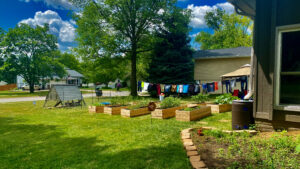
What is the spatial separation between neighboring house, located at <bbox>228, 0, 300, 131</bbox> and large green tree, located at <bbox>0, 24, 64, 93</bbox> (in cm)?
2772

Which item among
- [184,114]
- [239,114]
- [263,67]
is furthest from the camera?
[184,114]

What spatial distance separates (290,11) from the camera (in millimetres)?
3885

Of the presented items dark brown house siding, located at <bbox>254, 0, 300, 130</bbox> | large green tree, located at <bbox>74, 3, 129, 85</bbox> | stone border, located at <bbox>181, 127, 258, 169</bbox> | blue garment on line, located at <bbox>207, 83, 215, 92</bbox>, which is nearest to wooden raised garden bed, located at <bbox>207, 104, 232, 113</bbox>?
dark brown house siding, located at <bbox>254, 0, 300, 130</bbox>

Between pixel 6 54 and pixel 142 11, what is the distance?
20609 millimetres

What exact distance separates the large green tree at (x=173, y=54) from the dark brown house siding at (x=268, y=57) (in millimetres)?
11813

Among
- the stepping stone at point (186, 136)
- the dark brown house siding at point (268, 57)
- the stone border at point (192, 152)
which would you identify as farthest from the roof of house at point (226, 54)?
the stepping stone at point (186, 136)

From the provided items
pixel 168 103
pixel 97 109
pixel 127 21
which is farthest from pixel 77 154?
pixel 127 21

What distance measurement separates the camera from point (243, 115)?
14.9 feet

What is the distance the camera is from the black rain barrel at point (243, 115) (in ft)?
14.8

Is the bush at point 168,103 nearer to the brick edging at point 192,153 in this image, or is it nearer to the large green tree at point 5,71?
the brick edging at point 192,153

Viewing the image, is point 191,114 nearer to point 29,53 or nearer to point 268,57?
point 268,57

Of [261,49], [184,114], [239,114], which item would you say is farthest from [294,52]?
[184,114]

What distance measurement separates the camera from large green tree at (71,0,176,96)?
15.5 meters

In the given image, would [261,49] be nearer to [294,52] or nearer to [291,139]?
[294,52]
